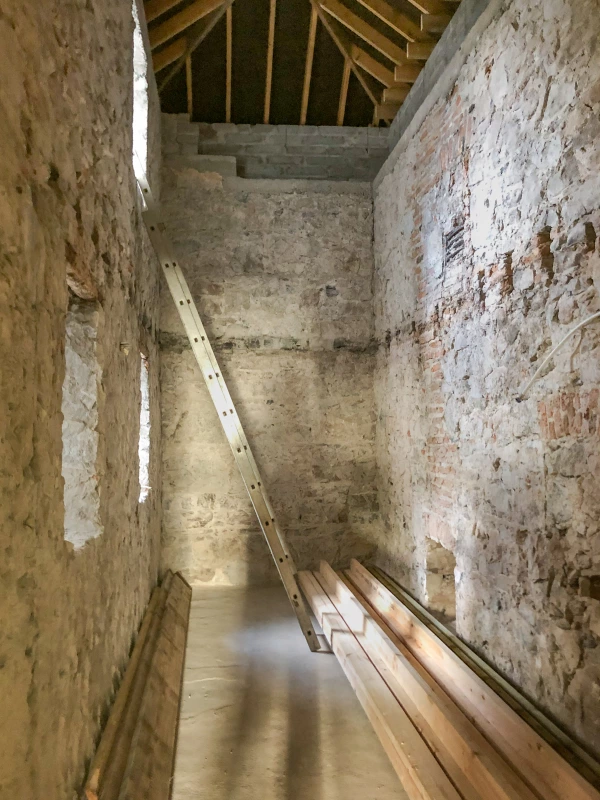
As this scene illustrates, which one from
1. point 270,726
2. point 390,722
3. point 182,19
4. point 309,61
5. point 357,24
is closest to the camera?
point 390,722

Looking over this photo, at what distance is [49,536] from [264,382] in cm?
392

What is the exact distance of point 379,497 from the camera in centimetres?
562

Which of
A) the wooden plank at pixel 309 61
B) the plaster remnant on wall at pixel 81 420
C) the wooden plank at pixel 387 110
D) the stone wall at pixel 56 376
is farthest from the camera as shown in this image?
the wooden plank at pixel 387 110

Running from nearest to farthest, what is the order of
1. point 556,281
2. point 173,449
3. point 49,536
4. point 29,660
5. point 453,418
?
1. point 29,660
2. point 49,536
3. point 556,281
4. point 453,418
5. point 173,449

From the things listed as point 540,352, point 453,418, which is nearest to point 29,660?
point 540,352

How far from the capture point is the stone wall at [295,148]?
5.70m

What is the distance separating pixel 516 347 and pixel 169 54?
4.24m

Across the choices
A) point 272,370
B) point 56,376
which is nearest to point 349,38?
point 272,370

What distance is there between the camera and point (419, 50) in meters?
4.43

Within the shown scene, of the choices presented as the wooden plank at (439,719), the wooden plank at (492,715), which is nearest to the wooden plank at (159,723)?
the wooden plank at (439,719)

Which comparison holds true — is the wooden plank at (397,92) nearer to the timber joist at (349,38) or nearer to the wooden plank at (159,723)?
the timber joist at (349,38)

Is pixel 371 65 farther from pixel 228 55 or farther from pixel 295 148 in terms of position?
pixel 228 55

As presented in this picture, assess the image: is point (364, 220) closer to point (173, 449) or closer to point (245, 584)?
point (173, 449)

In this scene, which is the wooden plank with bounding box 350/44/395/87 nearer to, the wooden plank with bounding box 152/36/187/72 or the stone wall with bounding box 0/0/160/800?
the wooden plank with bounding box 152/36/187/72
